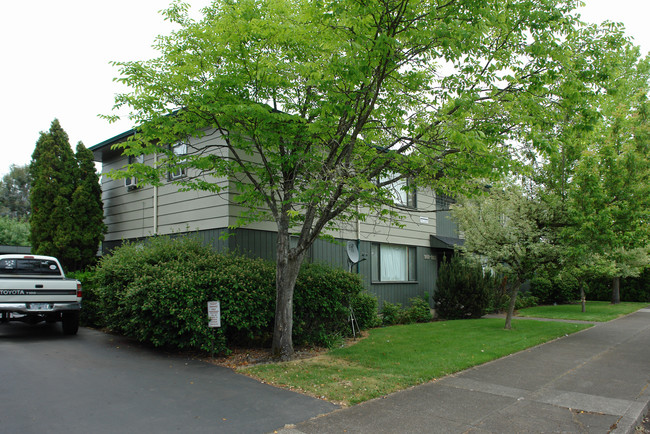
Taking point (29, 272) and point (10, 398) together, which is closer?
point (10, 398)

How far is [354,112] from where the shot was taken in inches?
298

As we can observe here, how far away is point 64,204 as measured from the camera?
45.0 ft

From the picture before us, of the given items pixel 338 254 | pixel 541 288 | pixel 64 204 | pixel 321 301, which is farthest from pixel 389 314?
pixel 541 288

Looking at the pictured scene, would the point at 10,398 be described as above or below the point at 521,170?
below

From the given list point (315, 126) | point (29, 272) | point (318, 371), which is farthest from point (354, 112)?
point (29, 272)

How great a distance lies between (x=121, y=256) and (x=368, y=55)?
6697 millimetres

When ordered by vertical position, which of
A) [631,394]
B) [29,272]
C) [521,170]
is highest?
[521,170]

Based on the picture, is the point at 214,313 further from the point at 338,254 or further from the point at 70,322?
the point at 338,254

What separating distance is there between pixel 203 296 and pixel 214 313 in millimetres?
419

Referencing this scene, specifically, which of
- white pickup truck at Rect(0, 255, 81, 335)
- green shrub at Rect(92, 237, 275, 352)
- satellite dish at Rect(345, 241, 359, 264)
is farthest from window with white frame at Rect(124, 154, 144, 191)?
satellite dish at Rect(345, 241, 359, 264)

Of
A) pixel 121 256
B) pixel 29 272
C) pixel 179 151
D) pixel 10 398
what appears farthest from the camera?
pixel 179 151

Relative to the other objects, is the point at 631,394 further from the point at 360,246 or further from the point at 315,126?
the point at 360,246

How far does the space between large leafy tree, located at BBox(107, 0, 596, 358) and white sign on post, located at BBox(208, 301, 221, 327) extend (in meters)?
1.21

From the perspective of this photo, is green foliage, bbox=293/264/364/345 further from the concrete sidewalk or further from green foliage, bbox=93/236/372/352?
the concrete sidewalk
